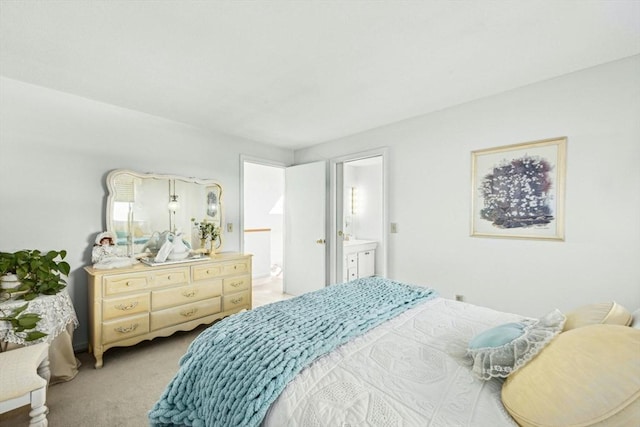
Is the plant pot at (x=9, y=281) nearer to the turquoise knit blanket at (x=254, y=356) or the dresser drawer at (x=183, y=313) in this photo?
the dresser drawer at (x=183, y=313)

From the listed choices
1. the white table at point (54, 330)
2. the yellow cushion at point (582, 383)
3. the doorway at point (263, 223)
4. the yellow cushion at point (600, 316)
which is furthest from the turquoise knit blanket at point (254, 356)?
the doorway at point (263, 223)

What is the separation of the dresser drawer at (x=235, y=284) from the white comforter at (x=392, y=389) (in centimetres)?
215

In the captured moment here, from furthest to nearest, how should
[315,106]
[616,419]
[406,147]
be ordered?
[406,147]
[315,106]
[616,419]

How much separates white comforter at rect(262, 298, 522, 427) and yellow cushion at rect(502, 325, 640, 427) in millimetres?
84

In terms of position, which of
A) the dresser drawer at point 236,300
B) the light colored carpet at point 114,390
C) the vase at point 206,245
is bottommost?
the light colored carpet at point 114,390

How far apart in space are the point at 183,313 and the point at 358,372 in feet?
7.53

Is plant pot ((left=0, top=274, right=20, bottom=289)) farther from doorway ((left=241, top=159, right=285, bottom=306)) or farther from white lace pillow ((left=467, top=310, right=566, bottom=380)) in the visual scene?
doorway ((left=241, top=159, right=285, bottom=306))

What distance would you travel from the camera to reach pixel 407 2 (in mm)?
1392

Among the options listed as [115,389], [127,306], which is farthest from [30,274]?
[115,389]

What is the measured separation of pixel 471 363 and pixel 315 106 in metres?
2.39

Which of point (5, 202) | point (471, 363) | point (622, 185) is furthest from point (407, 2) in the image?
point (5, 202)

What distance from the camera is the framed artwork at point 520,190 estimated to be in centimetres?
217

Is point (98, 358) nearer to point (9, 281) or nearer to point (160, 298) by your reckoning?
point (160, 298)

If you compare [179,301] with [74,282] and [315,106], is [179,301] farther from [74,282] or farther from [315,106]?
[315,106]
